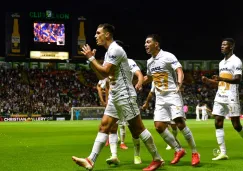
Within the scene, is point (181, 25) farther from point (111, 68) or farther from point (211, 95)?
point (111, 68)

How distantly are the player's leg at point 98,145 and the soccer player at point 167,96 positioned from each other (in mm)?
1543

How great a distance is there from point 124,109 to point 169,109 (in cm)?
175

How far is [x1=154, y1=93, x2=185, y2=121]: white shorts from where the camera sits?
9.46 m

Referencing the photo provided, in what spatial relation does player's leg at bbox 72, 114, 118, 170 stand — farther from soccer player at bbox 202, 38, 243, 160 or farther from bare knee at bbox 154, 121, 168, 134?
soccer player at bbox 202, 38, 243, 160

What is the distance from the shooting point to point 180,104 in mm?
9570

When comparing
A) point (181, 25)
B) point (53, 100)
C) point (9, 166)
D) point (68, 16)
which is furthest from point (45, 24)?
point (9, 166)

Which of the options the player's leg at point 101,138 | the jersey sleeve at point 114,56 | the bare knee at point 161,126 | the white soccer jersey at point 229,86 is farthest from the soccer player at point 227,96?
the jersey sleeve at point 114,56

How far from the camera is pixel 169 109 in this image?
966 cm

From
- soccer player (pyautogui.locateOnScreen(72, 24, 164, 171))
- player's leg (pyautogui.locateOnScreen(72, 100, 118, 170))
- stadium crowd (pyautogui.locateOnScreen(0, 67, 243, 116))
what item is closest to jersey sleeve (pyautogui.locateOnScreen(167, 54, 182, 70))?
soccer player (pyautogui.locateOnScreen(72, 24, 164, 171))

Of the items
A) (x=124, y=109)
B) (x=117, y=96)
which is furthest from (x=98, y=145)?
(x=117, y=96)

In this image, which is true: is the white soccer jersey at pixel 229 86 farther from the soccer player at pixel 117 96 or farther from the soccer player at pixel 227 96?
the soccer player at pixel 117 96

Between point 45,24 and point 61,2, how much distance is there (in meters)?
16.8

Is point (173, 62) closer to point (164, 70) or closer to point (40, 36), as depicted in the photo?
point (164, 70)

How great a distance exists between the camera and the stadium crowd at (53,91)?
5125 cm
